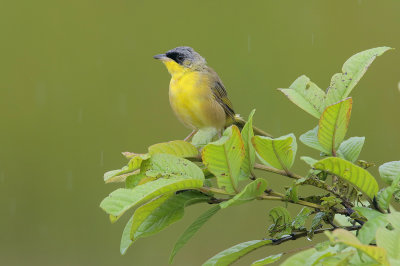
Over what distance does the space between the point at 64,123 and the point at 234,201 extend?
4.87 meters

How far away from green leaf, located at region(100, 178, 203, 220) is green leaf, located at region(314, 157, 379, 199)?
0.19 metres

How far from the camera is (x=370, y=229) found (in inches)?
31.5

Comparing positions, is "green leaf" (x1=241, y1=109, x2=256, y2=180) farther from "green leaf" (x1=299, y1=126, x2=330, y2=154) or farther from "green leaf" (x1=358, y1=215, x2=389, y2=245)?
"green leaf" (x1=358, y1=215, x2=389, y2=245)

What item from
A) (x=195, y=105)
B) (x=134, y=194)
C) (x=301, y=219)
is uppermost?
(x=134, y=194)

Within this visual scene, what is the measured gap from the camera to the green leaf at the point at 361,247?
68 centimetres

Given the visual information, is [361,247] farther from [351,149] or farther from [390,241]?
[351,149]

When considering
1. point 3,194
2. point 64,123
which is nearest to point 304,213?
point 64,123

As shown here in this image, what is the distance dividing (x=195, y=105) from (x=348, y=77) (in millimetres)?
1607

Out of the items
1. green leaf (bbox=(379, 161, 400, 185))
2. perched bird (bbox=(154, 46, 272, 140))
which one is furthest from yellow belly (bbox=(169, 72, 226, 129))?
green leaf (bbox=(379, 161, 400, 185))

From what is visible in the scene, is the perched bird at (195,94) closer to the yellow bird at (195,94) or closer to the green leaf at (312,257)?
the yellow bird at (195,94)

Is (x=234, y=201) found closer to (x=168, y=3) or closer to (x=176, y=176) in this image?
(x=176, y=176)

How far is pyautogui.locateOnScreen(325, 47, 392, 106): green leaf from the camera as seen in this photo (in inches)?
41.6

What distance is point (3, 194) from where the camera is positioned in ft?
19.0

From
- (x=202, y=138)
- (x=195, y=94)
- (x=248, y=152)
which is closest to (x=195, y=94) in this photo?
(x=195, y=94)
